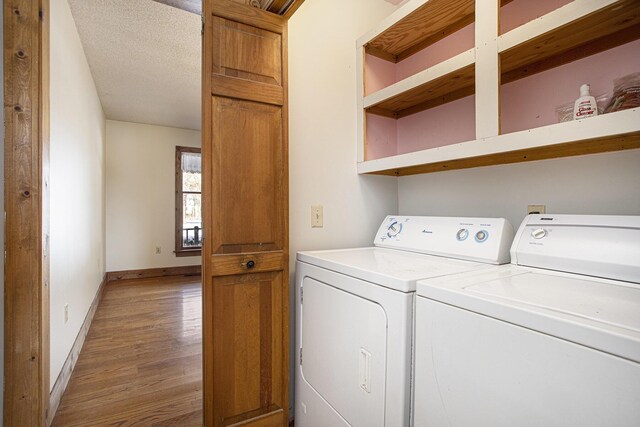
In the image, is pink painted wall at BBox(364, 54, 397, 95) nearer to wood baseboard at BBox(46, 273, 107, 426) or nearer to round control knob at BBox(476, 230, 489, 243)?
round control knob at BBox(476, 230, 489, 243)

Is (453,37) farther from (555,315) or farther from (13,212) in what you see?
(13,212)

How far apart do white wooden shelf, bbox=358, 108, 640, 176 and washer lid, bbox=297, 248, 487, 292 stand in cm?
43

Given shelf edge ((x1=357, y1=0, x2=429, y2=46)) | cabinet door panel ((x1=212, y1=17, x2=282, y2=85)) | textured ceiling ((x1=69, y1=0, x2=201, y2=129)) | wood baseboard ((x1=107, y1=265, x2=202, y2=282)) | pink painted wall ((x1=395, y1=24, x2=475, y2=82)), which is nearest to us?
cabinet door panel ((x1=212, y1=17, x2=282, y2=85))

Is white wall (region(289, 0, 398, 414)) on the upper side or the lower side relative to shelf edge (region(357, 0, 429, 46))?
lower

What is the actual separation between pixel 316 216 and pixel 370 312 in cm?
76

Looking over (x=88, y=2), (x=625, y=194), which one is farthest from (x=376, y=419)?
(x=88, y=2)

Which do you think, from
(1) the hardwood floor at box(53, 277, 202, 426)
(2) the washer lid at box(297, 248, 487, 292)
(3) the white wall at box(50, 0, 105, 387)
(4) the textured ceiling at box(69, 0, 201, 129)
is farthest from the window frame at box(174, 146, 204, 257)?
(2) the washer lid at box(297, 248, 487, 292)

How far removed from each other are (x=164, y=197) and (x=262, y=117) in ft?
14.7

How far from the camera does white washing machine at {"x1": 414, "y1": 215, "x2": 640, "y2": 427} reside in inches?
21.8

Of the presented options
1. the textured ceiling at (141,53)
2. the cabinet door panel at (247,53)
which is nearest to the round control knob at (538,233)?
the cabinet door panel at (247,53)

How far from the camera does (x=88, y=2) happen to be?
7.09ft

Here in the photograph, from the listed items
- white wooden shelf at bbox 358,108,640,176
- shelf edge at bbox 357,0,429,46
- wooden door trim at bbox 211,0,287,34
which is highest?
shelf edge at bbox 357,0,429,46

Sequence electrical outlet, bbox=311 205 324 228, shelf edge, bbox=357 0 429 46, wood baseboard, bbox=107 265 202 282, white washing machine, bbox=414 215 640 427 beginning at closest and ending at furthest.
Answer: white washing machine, bbox=414 215 640 427, shelf edge, bbox=357 0 429 46, electrical outlet, bbox=311 205 324 228, wood baseboard, bbox=107 265 202 282

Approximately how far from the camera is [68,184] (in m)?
2.12
